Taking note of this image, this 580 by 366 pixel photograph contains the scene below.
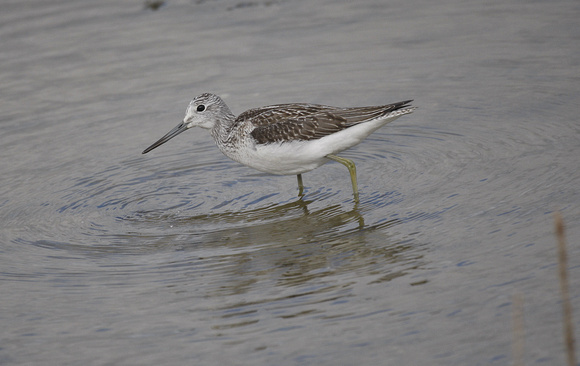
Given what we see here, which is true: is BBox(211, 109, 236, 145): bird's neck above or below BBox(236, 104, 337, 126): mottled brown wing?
below

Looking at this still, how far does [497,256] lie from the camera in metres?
6.27

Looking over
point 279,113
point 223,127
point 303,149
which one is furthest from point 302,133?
point 223,127

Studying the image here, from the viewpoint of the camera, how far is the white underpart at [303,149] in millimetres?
8320

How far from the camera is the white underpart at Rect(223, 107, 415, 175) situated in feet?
27.3

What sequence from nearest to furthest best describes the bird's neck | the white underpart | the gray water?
the gray water → the white underpart → the bird's neck

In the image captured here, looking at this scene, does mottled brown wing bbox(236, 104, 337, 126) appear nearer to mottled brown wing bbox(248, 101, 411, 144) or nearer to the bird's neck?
mottled brown wing bbox(248, 101, 411, 144)

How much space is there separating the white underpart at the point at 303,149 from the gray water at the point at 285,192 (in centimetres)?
42

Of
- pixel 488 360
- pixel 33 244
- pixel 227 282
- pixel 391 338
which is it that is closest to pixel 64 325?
pixel 227 282

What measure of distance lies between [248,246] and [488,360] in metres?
2.92

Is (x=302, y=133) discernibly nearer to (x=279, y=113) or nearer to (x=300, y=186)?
(x=279, y=113)

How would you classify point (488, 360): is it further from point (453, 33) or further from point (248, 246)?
point (453, 33)

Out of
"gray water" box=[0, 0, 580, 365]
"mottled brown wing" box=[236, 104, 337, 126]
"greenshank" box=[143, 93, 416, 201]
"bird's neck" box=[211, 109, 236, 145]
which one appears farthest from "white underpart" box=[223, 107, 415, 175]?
"bird's neck" box=[211, 109, 236, 145]

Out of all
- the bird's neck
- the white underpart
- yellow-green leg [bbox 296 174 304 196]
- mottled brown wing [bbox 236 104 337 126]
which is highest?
mottled brown wing [bbox 236 104 337 126]

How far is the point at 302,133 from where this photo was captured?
27.5ft
